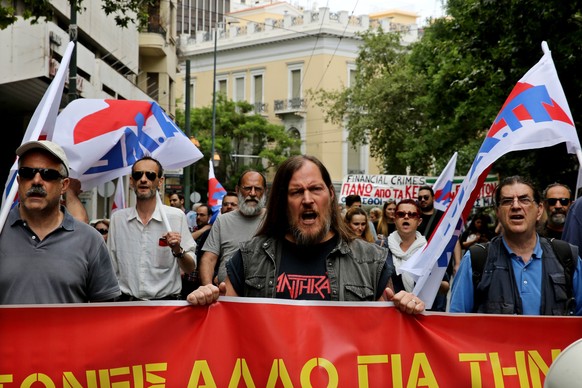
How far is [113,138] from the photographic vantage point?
832 centimetres

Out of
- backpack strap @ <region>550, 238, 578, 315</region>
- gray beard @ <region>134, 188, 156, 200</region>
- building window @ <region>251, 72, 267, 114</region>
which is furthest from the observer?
building window @ <region>251, 72, 267, 114</region>

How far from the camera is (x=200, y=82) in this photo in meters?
73.1

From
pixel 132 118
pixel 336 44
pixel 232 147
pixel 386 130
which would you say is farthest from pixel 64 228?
pixel 336 44

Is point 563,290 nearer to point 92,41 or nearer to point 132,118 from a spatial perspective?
point 132,118

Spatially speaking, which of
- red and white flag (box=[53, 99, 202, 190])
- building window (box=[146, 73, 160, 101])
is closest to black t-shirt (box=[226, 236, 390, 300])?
red and white flag (box=[53, 99, 202, 190])

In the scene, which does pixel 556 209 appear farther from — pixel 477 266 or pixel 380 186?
pixel 380 186

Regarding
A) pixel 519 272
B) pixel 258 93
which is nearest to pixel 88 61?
pixel 519 272

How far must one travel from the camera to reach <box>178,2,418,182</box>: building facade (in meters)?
66.6

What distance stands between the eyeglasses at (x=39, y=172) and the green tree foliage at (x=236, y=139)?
55.0m

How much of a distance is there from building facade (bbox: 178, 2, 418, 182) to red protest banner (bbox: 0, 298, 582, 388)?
60.5 metres

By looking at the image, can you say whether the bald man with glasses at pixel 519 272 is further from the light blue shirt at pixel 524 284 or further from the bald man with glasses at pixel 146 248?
the bald man with glasses at pixel 146 248

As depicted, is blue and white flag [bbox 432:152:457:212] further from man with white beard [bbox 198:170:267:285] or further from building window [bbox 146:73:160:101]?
building window [bbox 146:73:160:101]

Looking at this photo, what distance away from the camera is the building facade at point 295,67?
219 feet

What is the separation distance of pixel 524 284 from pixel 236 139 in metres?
58.9
